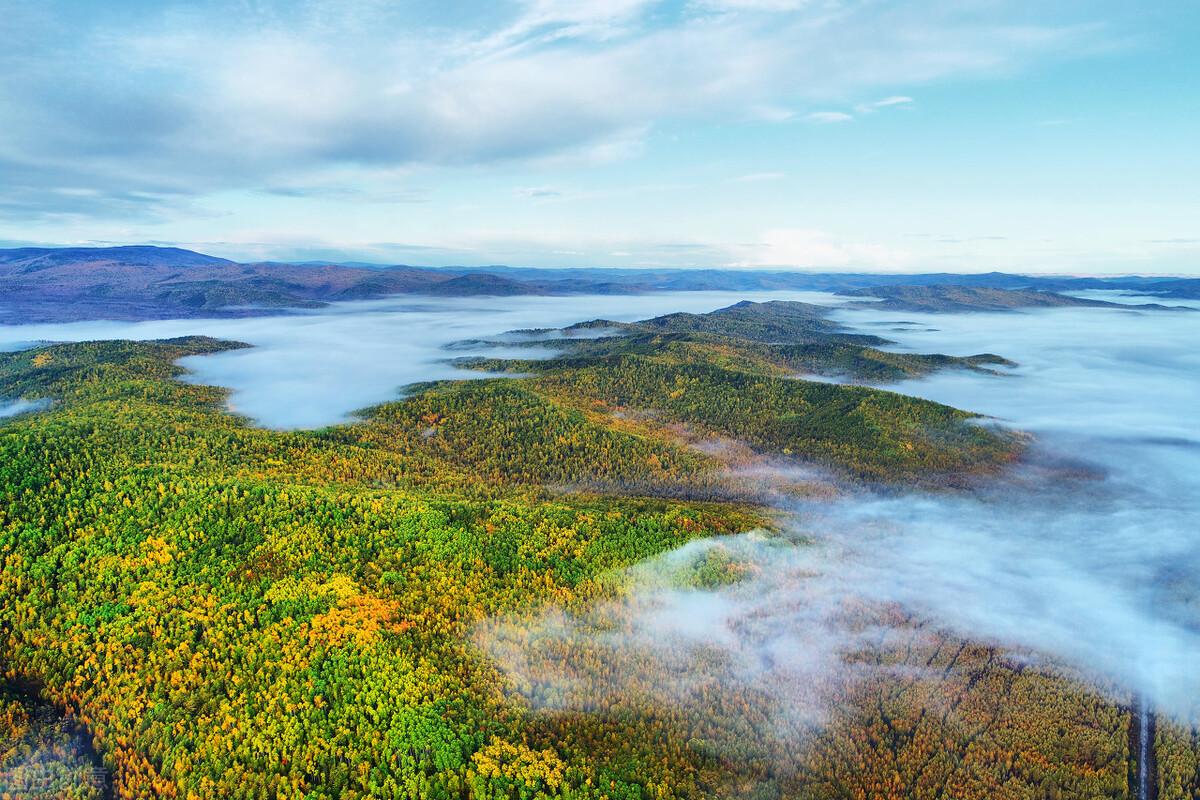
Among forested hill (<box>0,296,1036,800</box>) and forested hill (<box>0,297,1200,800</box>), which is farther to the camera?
forested hill (<box>0,297,1200,800</box>)

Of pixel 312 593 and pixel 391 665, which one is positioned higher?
pixel 312 593

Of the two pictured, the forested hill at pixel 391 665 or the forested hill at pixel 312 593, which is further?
the forested hill at pixel 391 665

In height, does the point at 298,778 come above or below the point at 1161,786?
above

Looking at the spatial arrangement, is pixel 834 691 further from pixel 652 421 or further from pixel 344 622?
pixel 652 421

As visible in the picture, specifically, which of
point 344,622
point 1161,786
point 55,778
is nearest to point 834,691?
point 1161,786

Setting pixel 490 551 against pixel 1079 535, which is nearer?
pixel 490 551

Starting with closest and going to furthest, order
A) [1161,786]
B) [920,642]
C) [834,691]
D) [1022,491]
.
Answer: [1161,786]
[834,691]
[920,642]
[1022,491]

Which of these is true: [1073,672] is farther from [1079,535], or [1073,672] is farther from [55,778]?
[55,778]

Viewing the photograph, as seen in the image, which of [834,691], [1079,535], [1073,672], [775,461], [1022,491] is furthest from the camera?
[775,461]

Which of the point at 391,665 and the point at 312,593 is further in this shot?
the point at 312,593
